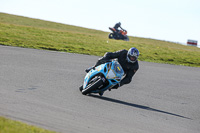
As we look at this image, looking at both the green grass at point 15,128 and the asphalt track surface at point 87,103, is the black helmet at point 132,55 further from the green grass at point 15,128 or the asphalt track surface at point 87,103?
the green grass at point 15,128

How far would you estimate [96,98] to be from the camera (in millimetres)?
9250

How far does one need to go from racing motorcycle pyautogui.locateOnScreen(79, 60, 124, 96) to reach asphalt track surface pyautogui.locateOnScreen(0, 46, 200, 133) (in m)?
0.31

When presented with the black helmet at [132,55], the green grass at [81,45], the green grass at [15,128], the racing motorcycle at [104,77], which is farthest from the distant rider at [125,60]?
the green grass at [81,45]

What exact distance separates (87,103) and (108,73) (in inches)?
40.3

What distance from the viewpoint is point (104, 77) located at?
8.98 m

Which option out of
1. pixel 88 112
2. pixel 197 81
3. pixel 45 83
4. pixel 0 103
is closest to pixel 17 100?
pixel 0 103

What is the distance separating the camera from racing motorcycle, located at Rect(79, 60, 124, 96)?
8.95 m

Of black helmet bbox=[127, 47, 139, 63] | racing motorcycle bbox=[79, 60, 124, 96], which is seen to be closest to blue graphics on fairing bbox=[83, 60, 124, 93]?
racing motorcycle bbox=[79, 60, 124, 96]

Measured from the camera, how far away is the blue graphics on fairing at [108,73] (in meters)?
8.97

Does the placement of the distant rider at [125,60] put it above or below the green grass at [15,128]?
above

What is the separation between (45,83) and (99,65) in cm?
199

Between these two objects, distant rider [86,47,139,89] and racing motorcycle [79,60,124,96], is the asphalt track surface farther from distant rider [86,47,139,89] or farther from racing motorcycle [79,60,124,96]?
distant rider [86,47,139,89]

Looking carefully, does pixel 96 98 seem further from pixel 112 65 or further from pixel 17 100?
pixel 17 100

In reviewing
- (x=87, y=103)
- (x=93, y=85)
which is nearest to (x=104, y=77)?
(x=93, y=85)
